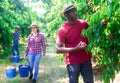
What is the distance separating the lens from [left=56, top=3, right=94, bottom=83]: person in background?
5.35m

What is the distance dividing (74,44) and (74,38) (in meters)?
0.12

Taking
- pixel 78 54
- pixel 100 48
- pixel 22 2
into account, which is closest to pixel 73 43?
pixel 78 54

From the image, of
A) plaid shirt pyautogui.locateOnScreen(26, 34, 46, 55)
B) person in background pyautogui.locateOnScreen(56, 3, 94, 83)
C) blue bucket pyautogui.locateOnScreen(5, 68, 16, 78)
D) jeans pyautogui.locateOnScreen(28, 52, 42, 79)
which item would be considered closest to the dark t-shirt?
person in background pyautogui.locateOnScreen(56, 3, 94, 83)

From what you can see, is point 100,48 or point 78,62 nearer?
point 100,48

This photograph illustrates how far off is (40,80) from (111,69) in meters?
5.95

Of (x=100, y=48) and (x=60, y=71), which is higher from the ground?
(x=100, y=48)

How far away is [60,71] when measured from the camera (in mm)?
11844

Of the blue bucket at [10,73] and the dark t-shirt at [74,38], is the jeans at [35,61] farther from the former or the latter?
the dark t-shirt at [74,38]

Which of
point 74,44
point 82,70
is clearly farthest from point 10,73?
point 74,44

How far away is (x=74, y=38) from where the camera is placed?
544 cm

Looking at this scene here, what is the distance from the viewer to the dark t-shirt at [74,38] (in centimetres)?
542

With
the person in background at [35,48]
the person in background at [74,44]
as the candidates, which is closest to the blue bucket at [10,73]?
the person in background at [35,48]

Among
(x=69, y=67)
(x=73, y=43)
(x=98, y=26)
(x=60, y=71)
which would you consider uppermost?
(x=98, y=26)

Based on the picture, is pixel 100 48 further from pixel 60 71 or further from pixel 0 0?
pixel 0 0
